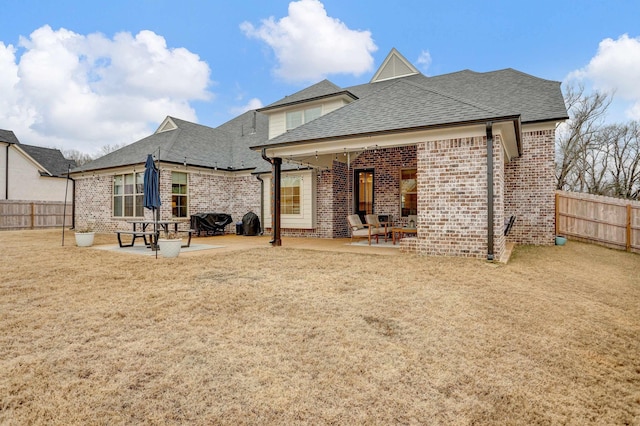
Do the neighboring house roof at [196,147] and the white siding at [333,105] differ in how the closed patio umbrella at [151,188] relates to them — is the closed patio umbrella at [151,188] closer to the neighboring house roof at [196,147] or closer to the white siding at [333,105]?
the neighboring house roof at [196,147]

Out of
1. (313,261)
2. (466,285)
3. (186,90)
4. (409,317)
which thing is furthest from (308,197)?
(186,90)

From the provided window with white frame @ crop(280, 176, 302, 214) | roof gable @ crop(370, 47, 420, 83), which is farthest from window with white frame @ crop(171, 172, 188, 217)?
roof gable @ crop(370, 47, 420, 83)

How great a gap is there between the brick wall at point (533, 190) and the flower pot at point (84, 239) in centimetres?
1266

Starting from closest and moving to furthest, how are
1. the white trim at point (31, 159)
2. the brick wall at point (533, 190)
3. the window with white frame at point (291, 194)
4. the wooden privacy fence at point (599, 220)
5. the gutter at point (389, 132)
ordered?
1. the gutter at point (389, 132)
2. the wooden privacy fence at point (599, 220)
3. the brick wall at point (533, 190)
4. the window with white frame at point (291, 194)
5. the white trim at point (31, 159)

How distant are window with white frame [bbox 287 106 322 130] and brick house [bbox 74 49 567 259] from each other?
5 centimetres

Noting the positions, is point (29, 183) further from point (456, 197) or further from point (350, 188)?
point (456, 197)

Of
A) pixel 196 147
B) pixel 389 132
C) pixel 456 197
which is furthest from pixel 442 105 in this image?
pixel 196 147

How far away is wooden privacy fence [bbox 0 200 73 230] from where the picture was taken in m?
18.6

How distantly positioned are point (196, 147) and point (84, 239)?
6553 mm

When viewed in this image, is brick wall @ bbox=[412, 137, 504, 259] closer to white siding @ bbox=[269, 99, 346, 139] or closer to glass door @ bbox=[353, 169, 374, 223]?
glass door @ bbox=[353, 169, 374, 223]

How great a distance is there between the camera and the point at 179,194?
1394 cm

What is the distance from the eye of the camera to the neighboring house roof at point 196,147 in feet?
47.3

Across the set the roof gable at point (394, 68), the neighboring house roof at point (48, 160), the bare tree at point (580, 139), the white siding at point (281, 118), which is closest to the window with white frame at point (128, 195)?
the white siding at point (281, 118)

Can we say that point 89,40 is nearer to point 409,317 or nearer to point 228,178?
point 228,178
